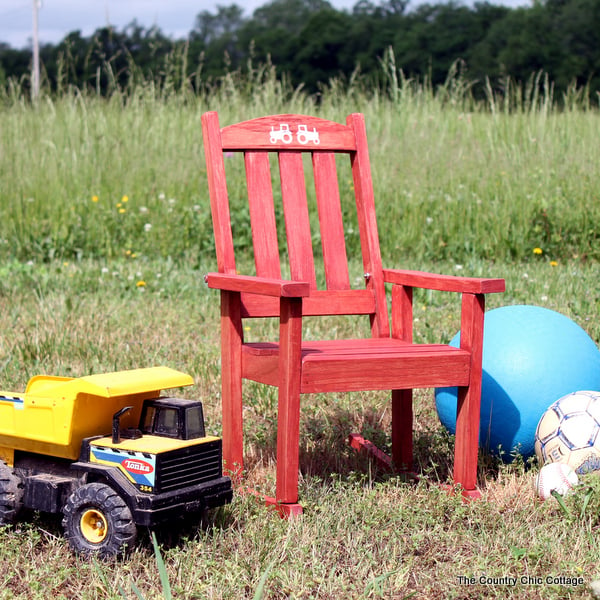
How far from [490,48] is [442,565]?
78.2 ft

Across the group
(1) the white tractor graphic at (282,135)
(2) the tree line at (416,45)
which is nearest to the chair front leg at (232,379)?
(1) the white tractor graphic at (282,135)

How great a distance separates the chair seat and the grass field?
0.39 meters

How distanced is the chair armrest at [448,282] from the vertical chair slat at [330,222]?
18cm

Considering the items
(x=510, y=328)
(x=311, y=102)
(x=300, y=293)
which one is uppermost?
(x=311, y=102)

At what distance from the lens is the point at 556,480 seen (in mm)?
2725

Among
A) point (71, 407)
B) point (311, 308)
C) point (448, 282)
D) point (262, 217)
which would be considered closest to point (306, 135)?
point (262, 217)

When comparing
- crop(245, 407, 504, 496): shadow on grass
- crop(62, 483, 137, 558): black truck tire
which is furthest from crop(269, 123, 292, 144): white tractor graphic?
crop(62, 483, 137, 558): black truck tire

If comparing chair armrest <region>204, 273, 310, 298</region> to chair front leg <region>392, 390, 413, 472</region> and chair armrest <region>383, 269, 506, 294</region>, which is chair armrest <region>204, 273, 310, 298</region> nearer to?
chair armrest <region>383, 269, 506, 294</region>

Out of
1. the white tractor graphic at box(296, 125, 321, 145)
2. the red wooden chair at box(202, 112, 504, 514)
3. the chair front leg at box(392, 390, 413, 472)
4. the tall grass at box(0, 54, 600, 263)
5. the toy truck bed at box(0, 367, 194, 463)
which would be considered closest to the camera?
the toy truck bed at box(0, 367, 194, 463)

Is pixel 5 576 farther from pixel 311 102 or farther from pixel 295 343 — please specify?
pixel 311 102

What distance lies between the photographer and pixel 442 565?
2338mm

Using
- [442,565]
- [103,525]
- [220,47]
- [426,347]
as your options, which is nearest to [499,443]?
[426,347]

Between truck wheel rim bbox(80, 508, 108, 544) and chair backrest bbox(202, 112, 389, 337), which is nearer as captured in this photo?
truck wheel rim bbox(80, 508, 108, 544)

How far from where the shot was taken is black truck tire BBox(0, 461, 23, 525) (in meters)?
2.50
